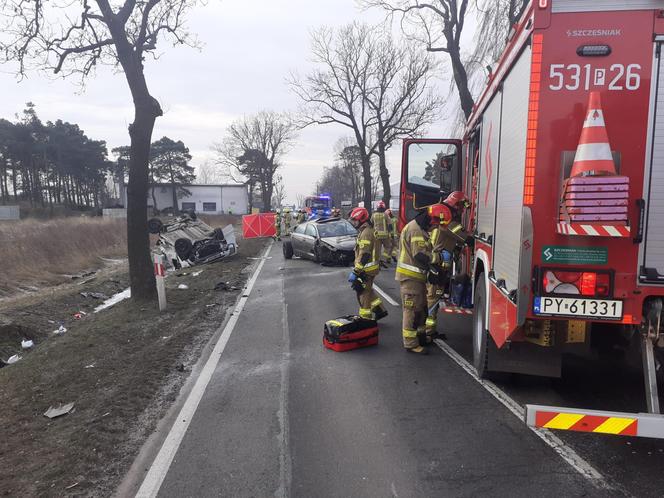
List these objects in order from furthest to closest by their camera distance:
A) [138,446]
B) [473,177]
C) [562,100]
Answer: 1. [473,177]
2. [138,446]
3. [562,100]

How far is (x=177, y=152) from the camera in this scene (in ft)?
229

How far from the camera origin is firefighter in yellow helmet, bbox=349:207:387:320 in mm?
7248

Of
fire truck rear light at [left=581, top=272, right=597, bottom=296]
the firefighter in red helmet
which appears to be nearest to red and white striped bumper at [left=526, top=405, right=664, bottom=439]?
fire truck rear light at [left=581, top=272, right=597, bottom=296]

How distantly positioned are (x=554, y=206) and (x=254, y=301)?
765cm

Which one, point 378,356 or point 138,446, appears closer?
point 138,446

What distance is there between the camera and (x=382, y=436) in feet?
13.2

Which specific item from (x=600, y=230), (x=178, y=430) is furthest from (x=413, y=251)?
(x=178, y=430)

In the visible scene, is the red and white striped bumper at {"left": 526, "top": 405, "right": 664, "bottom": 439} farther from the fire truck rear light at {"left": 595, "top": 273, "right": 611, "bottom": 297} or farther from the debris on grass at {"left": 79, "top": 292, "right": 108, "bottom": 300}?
the debris on grass at {"left": 79, "top": 292, "right": 108, "bottom": 300}

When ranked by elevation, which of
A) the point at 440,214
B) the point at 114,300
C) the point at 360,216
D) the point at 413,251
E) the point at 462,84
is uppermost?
the point at 462,84

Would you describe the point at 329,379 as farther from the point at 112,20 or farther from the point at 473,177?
the point at 112,20

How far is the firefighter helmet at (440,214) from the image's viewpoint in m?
6.00

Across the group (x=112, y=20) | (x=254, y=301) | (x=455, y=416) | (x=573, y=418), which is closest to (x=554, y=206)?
(x=573, y=418)

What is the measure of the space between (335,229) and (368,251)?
8711 mm

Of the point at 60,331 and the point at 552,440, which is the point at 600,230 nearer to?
the point at 552,440
